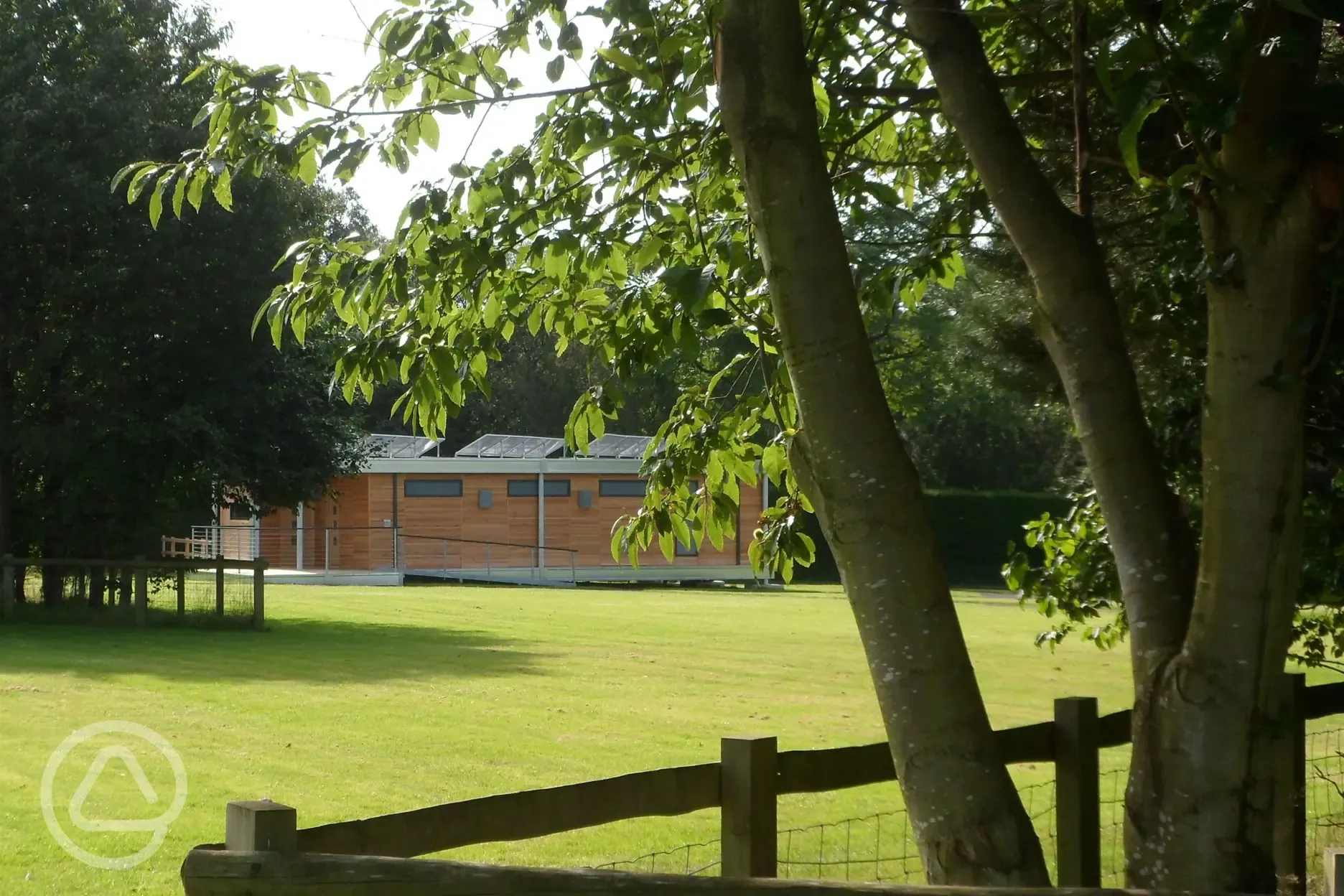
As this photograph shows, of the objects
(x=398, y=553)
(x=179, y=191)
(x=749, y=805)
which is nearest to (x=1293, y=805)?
(x=749, y=805)

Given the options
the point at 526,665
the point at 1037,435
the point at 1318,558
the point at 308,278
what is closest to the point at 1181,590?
the point at 1318,558

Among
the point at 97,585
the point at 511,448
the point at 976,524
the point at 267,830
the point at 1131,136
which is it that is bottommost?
the point at 97,585

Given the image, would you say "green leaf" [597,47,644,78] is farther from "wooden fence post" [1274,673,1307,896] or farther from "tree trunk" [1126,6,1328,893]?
"wooden fence post" [1274,673,1307,896]

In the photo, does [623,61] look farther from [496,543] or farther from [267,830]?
[496,543]

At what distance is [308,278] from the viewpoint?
470cm

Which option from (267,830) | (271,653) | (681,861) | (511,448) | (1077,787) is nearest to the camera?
(267,830)

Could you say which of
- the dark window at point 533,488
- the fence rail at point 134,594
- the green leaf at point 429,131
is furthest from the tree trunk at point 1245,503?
the dark window at point 533,488

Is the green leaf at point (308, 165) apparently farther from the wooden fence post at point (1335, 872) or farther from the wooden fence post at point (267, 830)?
the wooden fence post at point (1335, 872)

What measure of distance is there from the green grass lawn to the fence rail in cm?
72

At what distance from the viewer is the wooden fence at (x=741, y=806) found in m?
2.72

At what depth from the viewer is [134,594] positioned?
2291 centimetres

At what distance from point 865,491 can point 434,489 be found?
4224cm

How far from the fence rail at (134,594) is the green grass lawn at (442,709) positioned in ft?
2.36

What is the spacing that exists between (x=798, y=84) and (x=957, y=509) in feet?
154
